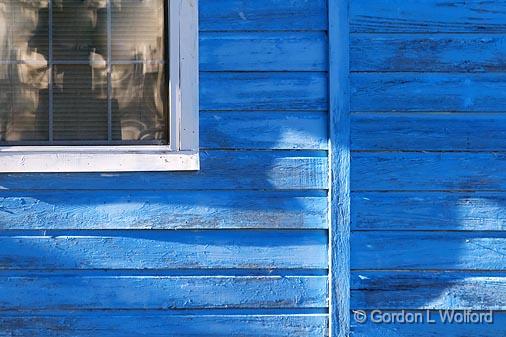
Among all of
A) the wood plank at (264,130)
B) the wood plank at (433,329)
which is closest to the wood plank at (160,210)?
the wood plank at (264,130)

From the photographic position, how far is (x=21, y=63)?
315 centimetres

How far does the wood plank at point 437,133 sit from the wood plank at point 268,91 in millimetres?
249

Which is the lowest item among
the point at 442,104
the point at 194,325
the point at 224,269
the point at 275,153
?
the point at 194,325

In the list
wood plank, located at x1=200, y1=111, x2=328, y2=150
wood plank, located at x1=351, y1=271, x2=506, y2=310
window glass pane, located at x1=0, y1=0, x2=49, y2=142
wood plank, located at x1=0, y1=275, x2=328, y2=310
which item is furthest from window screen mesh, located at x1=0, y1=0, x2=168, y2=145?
wood plank, located at x1=351, y1=271, x2=506, y2=310

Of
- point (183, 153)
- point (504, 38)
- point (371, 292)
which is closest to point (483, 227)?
point (371, 292)

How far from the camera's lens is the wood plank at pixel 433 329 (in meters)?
3.16

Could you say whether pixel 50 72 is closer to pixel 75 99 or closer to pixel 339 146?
pixel 75 99

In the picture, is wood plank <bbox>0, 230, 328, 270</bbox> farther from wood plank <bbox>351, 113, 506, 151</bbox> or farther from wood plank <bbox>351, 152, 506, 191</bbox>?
wood plank <bbox>351, 113, 506, 151</bbox>

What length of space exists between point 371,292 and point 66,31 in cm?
166

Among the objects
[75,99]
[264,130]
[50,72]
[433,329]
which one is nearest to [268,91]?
[264,130]

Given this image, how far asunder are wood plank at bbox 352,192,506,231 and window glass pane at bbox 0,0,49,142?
1.44 m

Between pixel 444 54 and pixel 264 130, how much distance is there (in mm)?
803

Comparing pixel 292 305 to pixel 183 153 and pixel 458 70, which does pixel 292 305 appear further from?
pixel 458 70

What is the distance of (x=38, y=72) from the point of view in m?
3.16
